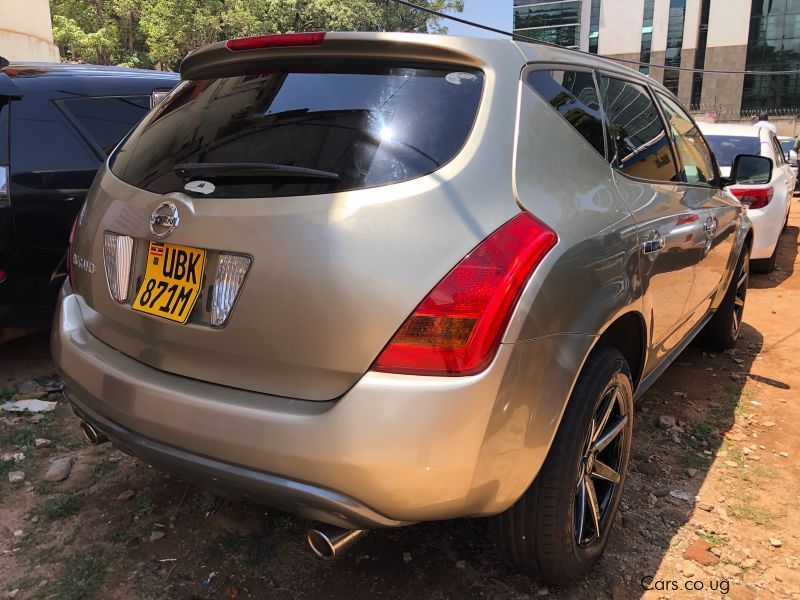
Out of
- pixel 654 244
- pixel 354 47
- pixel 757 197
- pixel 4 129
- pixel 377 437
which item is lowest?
pixel 757 197

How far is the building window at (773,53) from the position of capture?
4638cm

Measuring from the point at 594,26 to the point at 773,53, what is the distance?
13758 millimetres

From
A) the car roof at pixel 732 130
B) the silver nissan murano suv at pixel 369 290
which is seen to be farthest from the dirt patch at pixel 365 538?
the car roof at pixel 732 130

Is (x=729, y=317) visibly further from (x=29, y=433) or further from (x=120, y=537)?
(x=29, y=433)

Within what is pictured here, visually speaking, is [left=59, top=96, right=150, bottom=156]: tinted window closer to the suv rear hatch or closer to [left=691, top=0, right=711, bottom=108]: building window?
the suv rear hatch

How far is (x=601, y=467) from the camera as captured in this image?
2.22 m

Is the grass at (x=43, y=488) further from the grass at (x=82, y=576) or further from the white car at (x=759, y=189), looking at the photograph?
the white car at (x=759, y=189)

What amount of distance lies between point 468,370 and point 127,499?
68.8 inches

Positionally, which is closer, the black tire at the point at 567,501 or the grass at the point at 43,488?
the black tire at the point at 567,501

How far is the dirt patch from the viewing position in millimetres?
2184

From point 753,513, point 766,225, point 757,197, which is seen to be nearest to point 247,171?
point 753,513

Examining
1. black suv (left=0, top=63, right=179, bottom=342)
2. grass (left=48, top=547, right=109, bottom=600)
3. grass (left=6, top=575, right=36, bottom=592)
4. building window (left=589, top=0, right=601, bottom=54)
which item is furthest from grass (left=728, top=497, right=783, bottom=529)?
building window (left=589, top=0, right=601, bottom=54)

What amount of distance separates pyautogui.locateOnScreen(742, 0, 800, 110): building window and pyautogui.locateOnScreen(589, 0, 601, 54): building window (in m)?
11.5

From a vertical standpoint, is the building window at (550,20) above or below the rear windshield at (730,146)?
above
